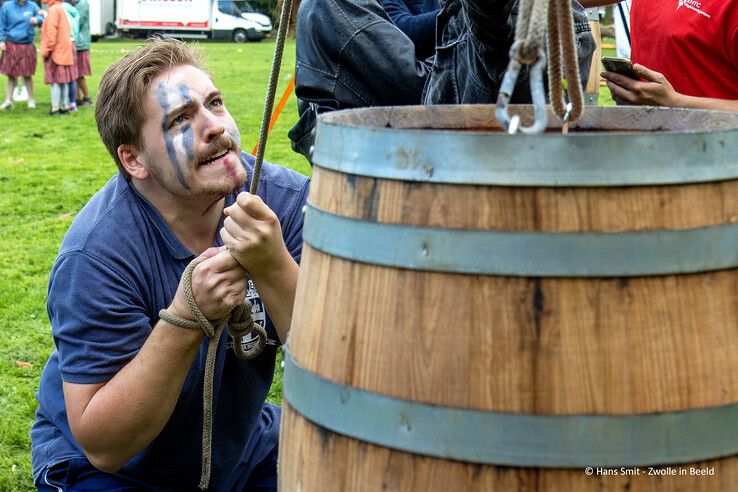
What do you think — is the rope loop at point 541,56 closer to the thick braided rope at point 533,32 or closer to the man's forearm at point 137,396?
the thick braided rope at point 533,32

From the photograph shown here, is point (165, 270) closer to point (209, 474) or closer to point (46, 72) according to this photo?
point (209, 474)

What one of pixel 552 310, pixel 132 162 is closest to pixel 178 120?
pixel 132 162

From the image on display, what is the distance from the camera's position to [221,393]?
289 centimetres

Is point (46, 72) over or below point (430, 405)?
below

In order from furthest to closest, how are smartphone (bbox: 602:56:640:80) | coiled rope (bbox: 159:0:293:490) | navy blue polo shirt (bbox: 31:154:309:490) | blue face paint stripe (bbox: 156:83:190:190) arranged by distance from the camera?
1. smartphone (bbox: 602:56:640:80)
2. blue face paint stripe (bbox: 156:83:190:190)
3. navy blue polo shirt (bbox: 31:154:309:490)
4. coiled rope (bbox: 159:0:293:490)

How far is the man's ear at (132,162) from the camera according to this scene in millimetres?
2807

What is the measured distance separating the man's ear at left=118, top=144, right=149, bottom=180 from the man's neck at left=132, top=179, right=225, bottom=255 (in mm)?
33

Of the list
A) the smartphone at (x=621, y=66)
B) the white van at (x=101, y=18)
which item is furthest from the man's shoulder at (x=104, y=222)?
the white van at (x=101, y=18)

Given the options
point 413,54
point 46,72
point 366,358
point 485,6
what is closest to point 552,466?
point 366,358

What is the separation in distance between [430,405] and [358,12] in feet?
6.50

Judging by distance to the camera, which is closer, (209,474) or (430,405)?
(430,405)

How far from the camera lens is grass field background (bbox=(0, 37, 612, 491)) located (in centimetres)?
483

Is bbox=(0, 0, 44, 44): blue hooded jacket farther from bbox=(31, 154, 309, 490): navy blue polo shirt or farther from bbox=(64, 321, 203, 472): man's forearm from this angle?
bbox=(64, 321, 203, 472): man's forearm

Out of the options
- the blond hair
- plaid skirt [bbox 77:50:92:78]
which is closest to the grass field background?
the blond hair
